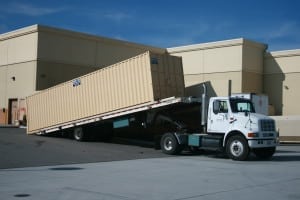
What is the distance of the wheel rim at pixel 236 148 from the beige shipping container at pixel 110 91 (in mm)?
4610

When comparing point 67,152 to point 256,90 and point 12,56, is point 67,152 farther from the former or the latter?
point 256,90

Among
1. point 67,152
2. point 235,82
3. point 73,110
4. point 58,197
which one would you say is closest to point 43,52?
point 73,110

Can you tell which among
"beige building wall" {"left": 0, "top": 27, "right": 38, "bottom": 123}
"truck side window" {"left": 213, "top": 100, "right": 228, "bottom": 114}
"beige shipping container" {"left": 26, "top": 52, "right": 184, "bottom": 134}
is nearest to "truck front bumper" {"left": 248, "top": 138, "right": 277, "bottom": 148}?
"truck side window" {"left": 213, "top": 100, "right": 228, "bottom": 114}

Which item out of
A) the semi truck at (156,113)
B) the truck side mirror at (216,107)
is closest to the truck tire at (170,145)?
the semi truck at (156,113)

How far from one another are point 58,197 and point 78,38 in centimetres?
3461

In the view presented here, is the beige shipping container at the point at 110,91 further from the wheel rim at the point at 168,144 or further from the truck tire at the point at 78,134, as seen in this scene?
the wheel rim at the point at 168,144

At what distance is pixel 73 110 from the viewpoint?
2773 cm

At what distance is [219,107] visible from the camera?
20.6m

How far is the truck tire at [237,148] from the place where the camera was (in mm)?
19375

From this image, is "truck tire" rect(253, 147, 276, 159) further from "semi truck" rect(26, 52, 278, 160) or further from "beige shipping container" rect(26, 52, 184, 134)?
"beige shipping container" rect(26, 52, 184, 134)

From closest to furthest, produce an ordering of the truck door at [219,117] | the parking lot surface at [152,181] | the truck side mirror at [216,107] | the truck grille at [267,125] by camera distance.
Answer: the parking lot surface at [152,181] → the truck grille at [267,125] → the truck door at [219,117] → the truck side mirror at [216,107]

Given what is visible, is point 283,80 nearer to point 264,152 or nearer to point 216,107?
point 264,152

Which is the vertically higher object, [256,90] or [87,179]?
[256,90]

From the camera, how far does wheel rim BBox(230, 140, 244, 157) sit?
→ 64.0 ft
